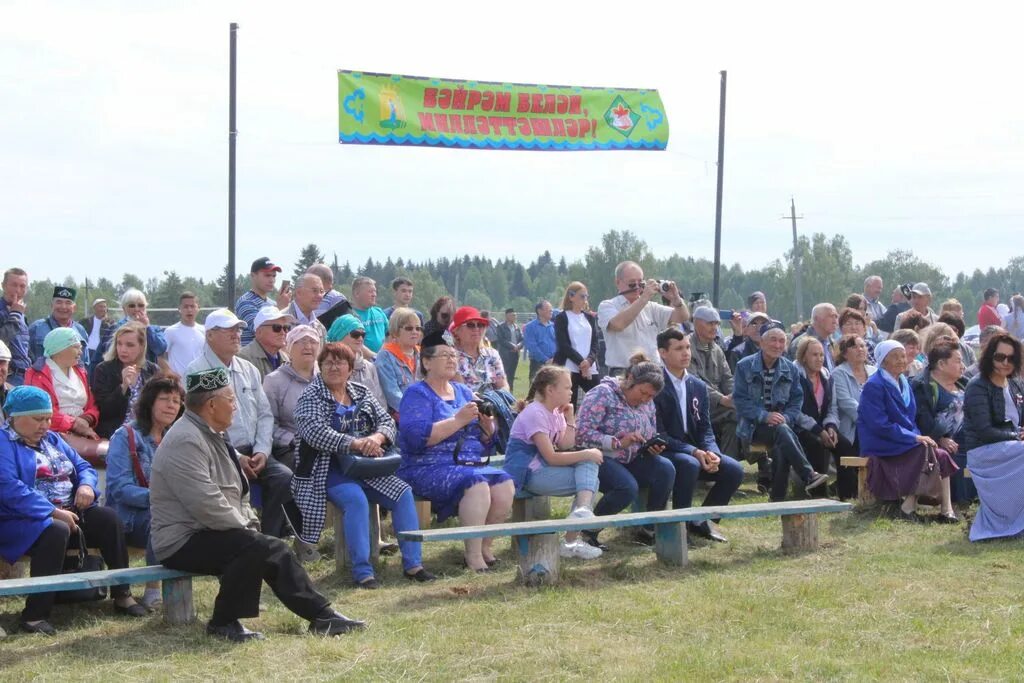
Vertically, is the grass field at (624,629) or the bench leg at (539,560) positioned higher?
the bench leg at (539,560)

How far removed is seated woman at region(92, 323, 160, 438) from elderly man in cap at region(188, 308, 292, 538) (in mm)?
790

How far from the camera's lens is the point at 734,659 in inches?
218

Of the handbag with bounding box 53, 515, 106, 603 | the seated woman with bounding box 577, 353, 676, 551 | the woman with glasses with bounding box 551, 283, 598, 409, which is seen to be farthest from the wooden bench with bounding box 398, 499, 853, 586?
the woman with glasses with bounding box 551, 283, 598, 409

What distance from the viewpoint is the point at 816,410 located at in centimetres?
1057

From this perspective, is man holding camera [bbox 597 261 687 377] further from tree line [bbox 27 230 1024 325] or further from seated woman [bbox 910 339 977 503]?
tree line [bbox 27 230 1024 325]

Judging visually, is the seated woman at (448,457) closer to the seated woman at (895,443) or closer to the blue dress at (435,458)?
the blue dress at (435,458)

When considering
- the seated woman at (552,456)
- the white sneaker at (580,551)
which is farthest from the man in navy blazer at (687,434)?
the white sneaker at (580,551)

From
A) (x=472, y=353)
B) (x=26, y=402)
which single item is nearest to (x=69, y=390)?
(x=26, y=402)

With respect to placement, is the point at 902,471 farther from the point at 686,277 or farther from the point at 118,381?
the point at 686,277

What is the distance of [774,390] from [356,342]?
3710mm

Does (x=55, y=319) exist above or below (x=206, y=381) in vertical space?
above

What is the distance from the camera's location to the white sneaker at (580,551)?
7.86 meters

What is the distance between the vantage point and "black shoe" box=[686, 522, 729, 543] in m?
8.62

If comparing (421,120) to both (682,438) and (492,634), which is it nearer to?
(682,438)
